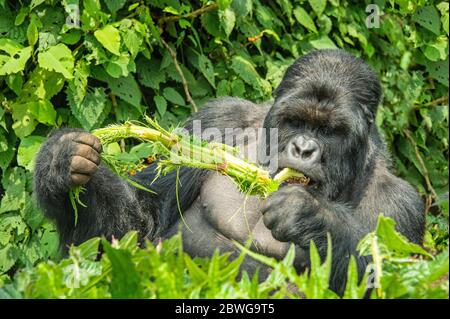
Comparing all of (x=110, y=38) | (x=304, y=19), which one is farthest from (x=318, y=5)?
(x=110, y=38)

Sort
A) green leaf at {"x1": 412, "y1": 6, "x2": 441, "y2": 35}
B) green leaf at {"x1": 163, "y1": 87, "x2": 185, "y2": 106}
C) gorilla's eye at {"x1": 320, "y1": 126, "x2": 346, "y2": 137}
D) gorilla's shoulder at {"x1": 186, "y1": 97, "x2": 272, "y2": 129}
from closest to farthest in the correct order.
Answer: gorilla's eye at {"x1": 320, "y1": 126, "x2": 346, "y2": 137}, gorilla's shoulder at {"x1": 186, "y1": 97, "x2": 272, "y2": 129}, green leaf at {"x1": 163, "y1": 87, "x2": 185, "y2": 106}, green leaf at {"x1": 412, "y1": 6, "x2": 441, "y2": 35}

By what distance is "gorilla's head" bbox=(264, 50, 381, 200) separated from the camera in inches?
138

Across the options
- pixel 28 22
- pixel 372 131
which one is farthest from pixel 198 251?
pixel 28 22

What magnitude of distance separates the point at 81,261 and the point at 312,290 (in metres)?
0.56

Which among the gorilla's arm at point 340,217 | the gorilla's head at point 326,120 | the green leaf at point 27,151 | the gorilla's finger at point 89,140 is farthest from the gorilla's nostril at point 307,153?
the green leaf at point 27,151

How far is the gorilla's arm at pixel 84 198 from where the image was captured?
3.50 m

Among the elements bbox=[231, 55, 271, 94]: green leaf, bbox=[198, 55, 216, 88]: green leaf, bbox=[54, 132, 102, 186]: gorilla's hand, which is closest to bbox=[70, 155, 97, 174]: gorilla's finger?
bbox=[54, 132, 102, 186]: gorilla's hand

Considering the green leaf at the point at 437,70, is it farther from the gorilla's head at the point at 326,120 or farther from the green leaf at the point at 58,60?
the green leaf at the point at 58,60

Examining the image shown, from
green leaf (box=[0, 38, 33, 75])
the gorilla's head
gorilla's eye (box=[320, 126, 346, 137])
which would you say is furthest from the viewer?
green leaf (box=[0, 38, 33, 75])

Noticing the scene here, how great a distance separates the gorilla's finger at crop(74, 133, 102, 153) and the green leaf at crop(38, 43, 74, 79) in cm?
118

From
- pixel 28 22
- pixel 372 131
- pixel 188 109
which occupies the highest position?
pixel 28 22

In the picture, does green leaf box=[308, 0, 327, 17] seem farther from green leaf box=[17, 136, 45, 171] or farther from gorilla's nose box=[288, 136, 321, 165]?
gorilla's nose box=[288, 136, 321, 165]

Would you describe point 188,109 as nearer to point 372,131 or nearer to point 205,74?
point 205,74
